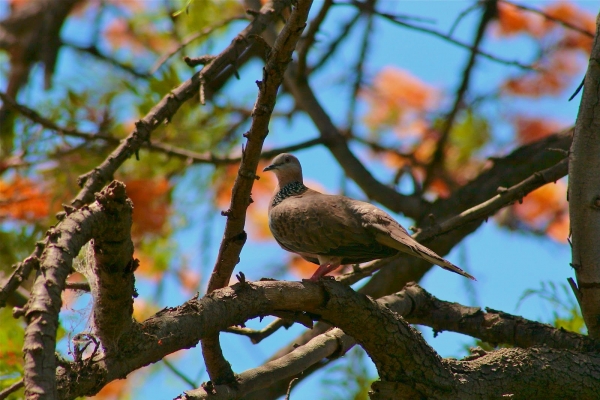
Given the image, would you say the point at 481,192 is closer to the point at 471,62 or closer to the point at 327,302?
the point at 471,62

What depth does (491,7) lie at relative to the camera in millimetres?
5754

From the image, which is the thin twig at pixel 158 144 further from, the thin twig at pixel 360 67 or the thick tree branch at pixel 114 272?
the thick tree branch at pixel 114 272

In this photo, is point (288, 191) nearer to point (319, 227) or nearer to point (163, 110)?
point (319, 227)

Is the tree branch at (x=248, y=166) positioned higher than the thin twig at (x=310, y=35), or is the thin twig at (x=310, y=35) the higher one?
the thin twig at (x=310, y=35)

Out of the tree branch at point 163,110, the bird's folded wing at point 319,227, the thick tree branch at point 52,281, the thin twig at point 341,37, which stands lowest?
the thick tree branch at point 52,281

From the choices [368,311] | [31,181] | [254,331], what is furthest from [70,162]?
[368,311]

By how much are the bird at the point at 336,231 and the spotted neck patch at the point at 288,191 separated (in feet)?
1.21

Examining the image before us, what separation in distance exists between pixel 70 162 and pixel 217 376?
2278mm

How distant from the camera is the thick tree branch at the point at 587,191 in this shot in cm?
315

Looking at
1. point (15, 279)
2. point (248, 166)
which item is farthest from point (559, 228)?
point (15, 279)

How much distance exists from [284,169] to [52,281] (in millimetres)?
3373

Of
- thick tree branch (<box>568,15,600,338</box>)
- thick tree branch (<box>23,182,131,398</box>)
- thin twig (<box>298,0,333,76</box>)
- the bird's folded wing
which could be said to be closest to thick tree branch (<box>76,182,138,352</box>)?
thick tree branch (<box>23,182,131,398</box>)

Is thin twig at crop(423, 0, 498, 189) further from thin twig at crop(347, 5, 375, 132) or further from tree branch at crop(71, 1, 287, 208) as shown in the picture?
tree branch at crop(71, 1, 287, 208)

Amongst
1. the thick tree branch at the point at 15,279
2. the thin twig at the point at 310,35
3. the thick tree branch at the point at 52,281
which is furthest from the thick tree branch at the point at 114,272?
the thin twig at the point at 310,35
